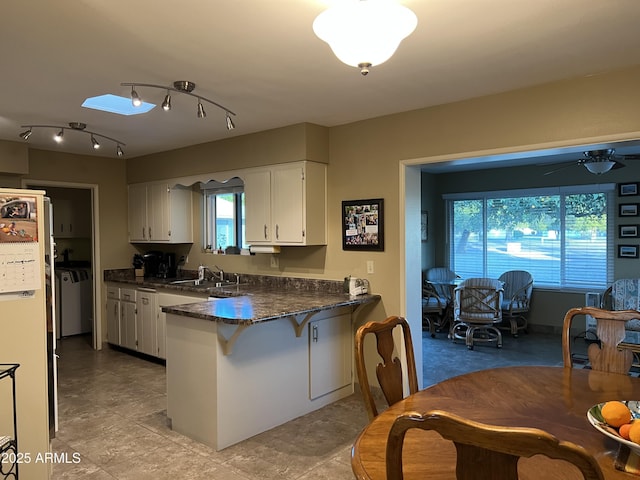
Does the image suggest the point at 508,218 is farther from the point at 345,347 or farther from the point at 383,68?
the point at 383,68

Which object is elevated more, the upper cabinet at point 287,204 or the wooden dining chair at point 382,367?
the upper cabinet at point 287,204

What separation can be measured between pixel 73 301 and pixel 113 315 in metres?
1.19

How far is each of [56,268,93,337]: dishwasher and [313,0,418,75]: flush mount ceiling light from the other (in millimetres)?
5939

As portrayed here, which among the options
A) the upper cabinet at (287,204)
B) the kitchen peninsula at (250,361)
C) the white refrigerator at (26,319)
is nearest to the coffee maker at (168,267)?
the upper cabinet at (287,204)

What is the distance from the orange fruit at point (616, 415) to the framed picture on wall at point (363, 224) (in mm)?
2560

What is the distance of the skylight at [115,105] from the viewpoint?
3.57m

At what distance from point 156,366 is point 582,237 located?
18.9ft

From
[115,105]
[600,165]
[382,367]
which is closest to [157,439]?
[382,367]

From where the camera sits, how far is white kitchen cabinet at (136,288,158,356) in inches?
197

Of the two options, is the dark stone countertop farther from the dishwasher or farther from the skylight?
the skylight

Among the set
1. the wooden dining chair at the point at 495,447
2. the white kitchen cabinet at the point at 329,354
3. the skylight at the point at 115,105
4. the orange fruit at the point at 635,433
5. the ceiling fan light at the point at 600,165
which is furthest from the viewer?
the ceiling fan light at the point at 600,165

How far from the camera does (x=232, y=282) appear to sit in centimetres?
509

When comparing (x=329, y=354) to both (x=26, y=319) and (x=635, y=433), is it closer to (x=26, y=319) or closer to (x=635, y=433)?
(x=26, y=319)

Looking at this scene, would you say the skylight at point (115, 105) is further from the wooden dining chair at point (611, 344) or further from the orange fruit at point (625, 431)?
the orange fruit at point (625, 431)
